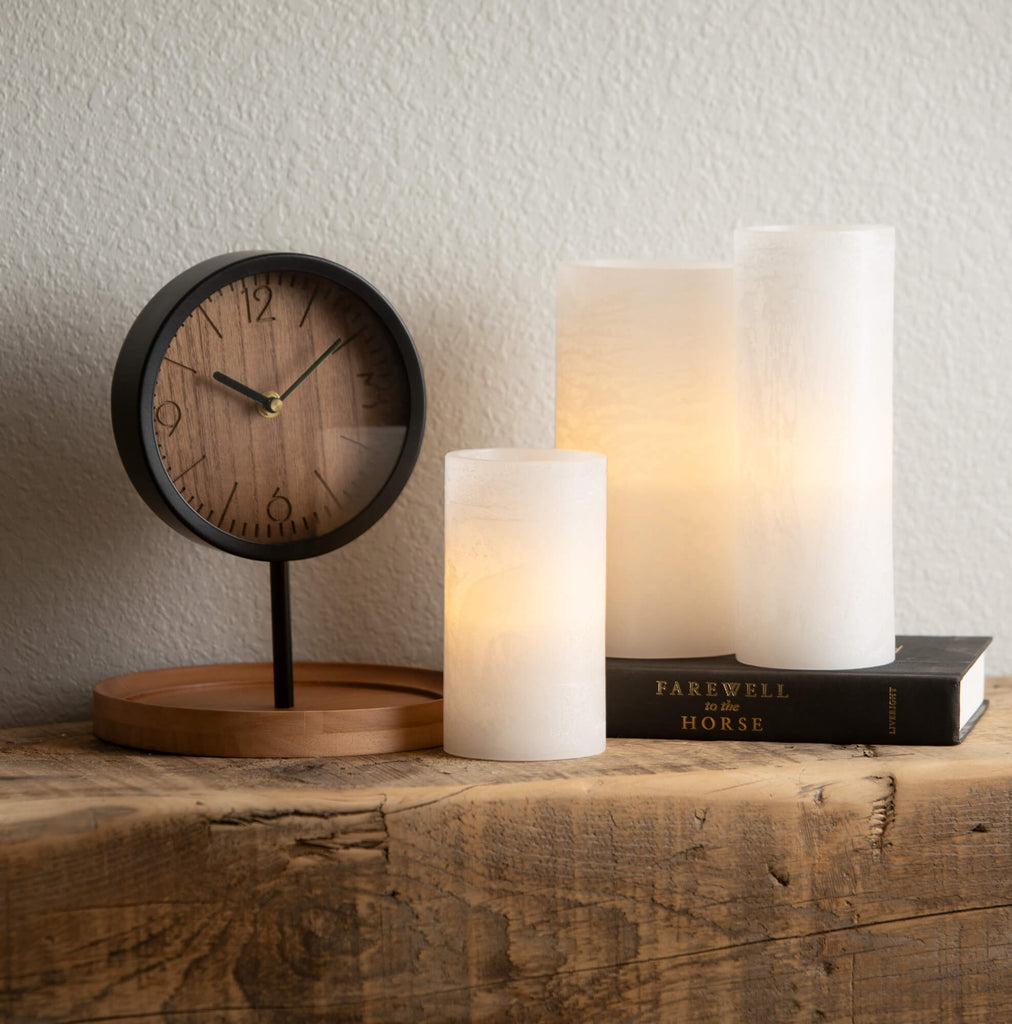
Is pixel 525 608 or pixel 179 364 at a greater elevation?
pixel 179 364

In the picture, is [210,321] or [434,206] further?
[434,206]

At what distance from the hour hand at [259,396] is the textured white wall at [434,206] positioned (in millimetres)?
163

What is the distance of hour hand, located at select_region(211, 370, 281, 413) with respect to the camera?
2.60 ft

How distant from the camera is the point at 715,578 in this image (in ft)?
2.85

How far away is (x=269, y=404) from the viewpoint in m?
0.80

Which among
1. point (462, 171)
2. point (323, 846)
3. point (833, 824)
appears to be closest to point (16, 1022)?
point (323, 846)

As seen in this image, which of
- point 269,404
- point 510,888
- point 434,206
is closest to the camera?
point 510,888

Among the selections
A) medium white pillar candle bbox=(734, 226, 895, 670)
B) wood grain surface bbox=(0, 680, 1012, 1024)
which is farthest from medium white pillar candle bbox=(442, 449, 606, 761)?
medium white pillar candle bbox=(734, 226, 895, 670)

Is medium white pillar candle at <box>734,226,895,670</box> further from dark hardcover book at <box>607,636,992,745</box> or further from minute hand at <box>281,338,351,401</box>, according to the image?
minute hand at <box>281,338,351,401</box>

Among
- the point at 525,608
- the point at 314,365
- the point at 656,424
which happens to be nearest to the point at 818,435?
the point at 656,424

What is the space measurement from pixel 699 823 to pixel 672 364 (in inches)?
11.7

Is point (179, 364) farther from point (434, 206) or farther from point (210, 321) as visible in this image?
point (434, 206)

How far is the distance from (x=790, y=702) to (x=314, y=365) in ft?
1.19

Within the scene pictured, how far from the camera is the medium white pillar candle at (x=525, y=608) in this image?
758 mm
